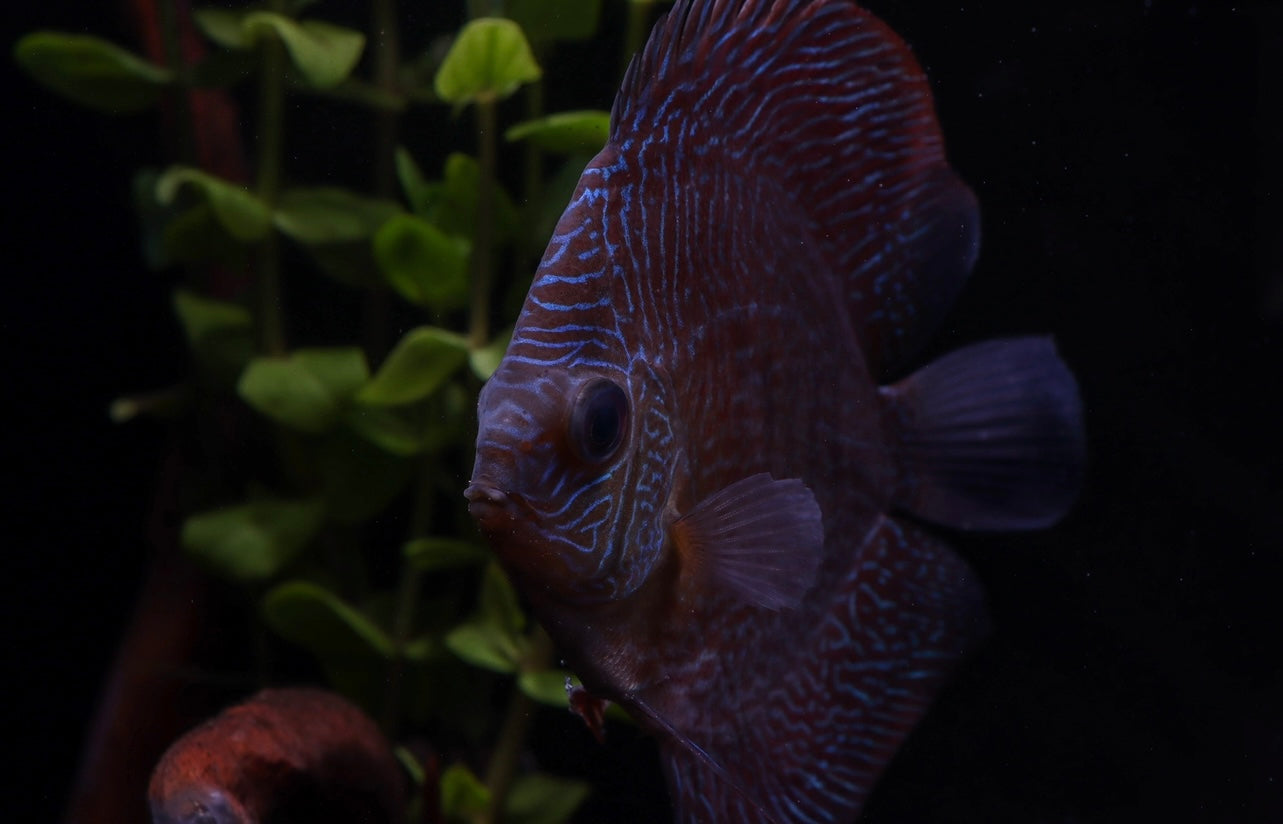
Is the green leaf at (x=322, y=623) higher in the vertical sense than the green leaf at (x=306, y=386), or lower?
lower

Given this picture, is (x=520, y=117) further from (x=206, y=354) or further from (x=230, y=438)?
(x=230, y=438)

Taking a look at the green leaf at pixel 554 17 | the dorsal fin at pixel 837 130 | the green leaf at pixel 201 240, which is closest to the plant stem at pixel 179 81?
the green leaf at pixel 201 240

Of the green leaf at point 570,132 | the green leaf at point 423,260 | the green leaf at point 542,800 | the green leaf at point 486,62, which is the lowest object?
the green leaf at point 542,800

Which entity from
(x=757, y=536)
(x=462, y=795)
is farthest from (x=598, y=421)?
(x=462, y=795)

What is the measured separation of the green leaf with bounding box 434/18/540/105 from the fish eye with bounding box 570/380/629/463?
985 mm

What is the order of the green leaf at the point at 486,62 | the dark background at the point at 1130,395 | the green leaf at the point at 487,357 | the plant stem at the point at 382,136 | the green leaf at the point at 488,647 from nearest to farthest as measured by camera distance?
the green leaf at the point at 486,62, the green leaf at the point at 487,357, the green leaf at the point at 488,647, the dark background at the point at 1130,395, the plant stem at the point at 382,136

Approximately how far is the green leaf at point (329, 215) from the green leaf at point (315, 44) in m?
0.33

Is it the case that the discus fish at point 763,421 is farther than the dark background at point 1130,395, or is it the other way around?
the dark background at point 1130,395

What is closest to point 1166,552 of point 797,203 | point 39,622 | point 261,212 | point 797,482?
point 797,203

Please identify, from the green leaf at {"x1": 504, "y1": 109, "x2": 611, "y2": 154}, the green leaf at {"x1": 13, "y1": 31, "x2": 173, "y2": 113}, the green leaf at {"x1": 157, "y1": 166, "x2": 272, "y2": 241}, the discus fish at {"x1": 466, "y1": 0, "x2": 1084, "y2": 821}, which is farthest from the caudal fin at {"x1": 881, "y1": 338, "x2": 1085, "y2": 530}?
the green leaf at {"x1": 13, "y1": 31, "x2": 173, "y2": 113}

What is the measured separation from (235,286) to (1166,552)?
2565mm

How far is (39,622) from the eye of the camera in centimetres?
287

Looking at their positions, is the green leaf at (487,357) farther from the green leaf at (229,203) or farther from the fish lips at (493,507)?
the fish lips at (493,507)

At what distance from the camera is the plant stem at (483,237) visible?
71.0 inches
